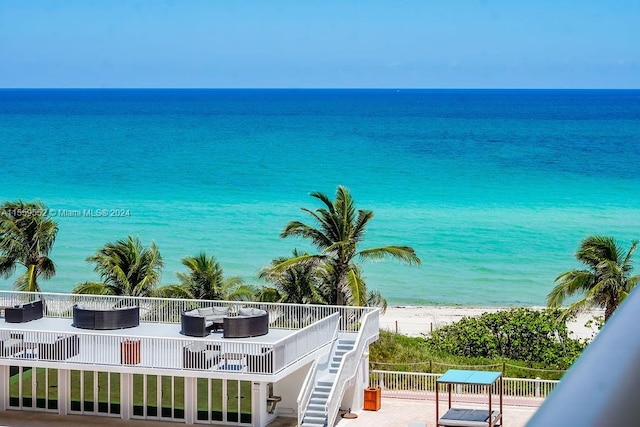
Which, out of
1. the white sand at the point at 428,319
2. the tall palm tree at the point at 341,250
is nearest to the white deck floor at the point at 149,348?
the tall palm tree at the point at 341,250

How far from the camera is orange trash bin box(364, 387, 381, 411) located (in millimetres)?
27469

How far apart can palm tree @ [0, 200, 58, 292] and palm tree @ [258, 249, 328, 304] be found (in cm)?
758

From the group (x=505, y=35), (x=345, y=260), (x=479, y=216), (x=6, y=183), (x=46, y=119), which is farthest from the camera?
(x=46, y=119)

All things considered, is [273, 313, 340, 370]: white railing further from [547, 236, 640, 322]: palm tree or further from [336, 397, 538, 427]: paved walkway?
[547, 236, 640, 322]: palm tree

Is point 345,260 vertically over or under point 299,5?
under

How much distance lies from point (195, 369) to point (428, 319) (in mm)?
27439

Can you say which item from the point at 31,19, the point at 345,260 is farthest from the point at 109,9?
the point at 345,260

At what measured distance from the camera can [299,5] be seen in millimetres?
171125

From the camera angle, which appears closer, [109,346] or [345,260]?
[109,346]

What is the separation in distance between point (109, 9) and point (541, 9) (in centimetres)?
6880

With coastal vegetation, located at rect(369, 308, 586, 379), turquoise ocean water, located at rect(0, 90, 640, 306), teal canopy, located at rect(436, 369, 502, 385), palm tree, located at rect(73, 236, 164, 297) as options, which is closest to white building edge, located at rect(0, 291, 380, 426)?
teal canopy, located at rect(436, 369, 502, 385)

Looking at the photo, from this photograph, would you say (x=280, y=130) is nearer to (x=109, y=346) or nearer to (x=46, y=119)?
(x=46, y=119)

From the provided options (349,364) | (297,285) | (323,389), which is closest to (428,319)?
(297,285)

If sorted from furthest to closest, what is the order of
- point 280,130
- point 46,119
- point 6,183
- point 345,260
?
1. point 46,119
2. point 280,130
3. point 6,183
4. point 345,260
